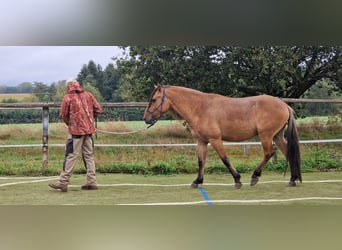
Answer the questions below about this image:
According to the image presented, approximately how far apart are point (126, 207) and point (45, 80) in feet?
4.84

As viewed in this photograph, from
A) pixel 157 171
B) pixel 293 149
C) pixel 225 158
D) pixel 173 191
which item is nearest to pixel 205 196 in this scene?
pixel 173 191

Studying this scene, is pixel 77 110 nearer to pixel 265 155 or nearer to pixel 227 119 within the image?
pixel 227 119

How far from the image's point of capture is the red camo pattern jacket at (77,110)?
14.9 ft

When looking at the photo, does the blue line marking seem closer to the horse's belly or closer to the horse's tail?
the horse's belly

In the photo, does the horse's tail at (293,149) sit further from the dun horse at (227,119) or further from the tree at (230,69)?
the tree at (230,69)

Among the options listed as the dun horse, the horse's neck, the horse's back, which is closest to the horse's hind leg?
the dun horse

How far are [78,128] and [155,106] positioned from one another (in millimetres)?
785

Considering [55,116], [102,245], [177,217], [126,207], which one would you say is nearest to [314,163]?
[177,217]

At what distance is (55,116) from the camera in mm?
4629

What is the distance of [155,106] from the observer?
4.63 metres

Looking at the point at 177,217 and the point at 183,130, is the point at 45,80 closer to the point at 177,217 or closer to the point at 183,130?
the point at 183,130

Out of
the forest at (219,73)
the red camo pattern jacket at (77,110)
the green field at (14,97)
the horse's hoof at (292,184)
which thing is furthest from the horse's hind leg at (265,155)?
the green field at (14,97)

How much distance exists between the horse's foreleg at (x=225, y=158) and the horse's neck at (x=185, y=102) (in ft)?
1.15

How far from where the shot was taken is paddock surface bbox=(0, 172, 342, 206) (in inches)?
175
